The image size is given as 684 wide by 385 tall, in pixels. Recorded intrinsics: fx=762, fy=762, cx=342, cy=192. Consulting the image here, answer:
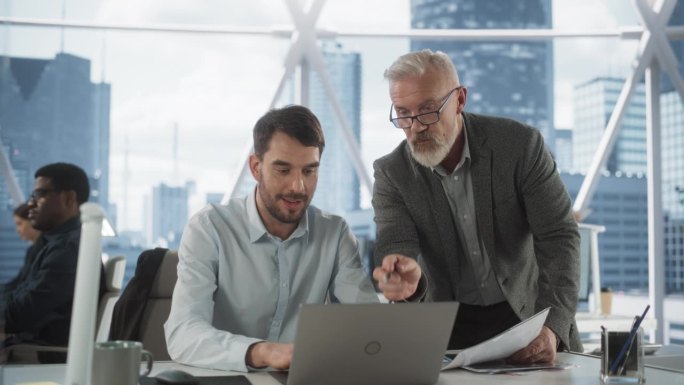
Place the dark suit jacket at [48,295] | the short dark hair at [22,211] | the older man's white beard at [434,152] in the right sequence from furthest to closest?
1. the short dark hair at [22,211]
2. the dark suit jacket at [48,295]
3. the older man's white beard at [434,152]

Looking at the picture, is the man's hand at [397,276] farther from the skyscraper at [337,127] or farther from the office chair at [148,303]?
the skyscraper at [337,127]

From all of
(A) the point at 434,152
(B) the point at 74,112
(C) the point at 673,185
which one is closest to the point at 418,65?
(A) the point at 434,152

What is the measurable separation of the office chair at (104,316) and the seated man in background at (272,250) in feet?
1.43

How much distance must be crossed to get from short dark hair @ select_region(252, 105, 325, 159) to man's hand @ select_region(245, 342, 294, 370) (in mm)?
624

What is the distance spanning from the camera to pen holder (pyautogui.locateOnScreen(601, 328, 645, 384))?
162 centimetres

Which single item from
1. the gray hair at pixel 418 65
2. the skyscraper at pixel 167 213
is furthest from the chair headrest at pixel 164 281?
the skyscraper at pixel 167 213

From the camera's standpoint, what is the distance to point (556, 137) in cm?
657

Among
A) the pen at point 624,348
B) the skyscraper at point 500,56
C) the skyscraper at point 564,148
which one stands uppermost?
the skyscraper at point 500,56

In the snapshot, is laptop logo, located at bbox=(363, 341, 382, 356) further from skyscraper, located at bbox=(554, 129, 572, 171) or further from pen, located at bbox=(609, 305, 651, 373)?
skyscraper, located at bbox=(554, 129, 572, 171)

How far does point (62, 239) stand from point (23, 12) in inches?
123

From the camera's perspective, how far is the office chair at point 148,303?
248cm

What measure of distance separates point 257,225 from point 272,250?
3.3 inches

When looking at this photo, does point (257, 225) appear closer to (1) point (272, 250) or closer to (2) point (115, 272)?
(1) point (272, 250)

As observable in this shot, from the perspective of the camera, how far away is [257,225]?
216cm
